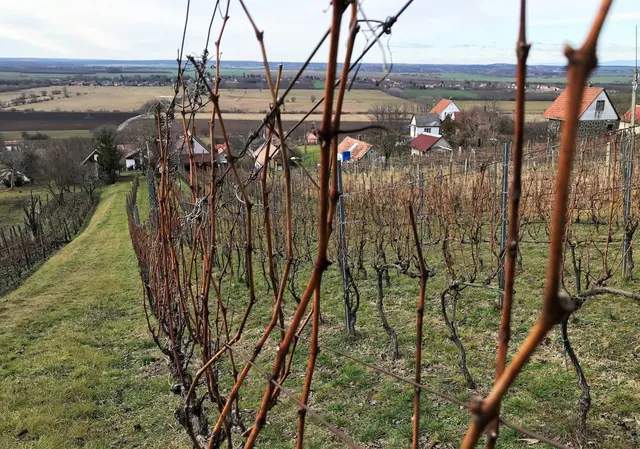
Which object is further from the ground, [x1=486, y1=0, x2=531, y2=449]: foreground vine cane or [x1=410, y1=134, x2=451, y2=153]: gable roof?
[x1=486, y1=0, x2=531, y2=449]: foreground vine cane

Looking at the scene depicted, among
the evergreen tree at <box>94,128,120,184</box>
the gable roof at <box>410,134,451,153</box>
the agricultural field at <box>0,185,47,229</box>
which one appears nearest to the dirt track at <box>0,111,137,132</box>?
the agricultural field at <box>0,185,47,229</box>

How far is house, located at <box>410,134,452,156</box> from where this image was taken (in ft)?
89.8

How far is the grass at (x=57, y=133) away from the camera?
39.3 meters

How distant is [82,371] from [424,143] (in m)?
25.7

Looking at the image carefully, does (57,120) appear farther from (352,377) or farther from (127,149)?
(352,377)

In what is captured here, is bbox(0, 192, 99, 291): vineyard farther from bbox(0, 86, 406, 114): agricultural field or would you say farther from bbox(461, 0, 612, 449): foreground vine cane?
bbox(0, 86, 406, 114): agricultural field

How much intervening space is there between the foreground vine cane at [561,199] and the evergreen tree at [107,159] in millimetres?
29118

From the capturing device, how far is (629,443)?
3084 mm

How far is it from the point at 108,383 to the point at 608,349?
4726 millimetres

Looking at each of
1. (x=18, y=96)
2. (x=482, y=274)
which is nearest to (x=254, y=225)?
(x=482, y=274)

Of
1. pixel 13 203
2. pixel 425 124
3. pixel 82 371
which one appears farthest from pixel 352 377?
pixel 425 124

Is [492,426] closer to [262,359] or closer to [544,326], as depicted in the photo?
[544,326]

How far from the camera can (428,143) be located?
2803cm

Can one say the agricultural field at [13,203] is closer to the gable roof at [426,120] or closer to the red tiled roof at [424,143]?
the red tiled roof at [424,143]
